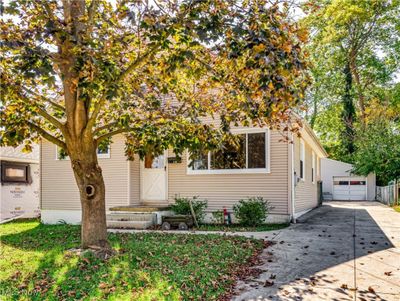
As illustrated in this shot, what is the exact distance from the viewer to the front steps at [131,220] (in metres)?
9.90

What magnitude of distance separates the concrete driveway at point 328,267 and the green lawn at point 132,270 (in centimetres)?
47

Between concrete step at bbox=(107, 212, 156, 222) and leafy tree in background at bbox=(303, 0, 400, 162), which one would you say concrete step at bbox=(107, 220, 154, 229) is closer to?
A: concrete step at bbox=(107, 212, 156, 222)

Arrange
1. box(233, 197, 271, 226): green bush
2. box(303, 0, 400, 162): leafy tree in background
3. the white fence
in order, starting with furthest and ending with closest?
1. box(303, 0, 400, 162): leafy tree in background
2. the white fence
3. box(233, 197, 271, 226): green bush

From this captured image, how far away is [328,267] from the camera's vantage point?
5387mm

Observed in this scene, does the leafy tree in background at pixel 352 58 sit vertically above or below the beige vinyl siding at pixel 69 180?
above

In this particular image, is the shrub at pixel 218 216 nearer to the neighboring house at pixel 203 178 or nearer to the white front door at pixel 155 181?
the neighboring house at pixel 203 178

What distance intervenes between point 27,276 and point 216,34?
422 centimetres

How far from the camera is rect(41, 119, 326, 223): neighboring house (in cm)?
1007

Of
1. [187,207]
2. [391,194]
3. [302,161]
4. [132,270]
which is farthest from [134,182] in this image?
[391,194]

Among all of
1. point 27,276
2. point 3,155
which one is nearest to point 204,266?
point 27,276

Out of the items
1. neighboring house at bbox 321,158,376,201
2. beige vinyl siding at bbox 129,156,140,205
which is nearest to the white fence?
neighboring house at bbox 321,158,376,201

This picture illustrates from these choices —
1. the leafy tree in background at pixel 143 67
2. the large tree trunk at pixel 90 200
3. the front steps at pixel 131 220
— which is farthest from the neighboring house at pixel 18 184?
the large tree trunk at pixel 90 200

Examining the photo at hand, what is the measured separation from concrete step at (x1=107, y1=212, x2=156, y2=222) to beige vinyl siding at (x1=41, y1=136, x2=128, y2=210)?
991 mm

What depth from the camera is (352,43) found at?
29219 millimetres
